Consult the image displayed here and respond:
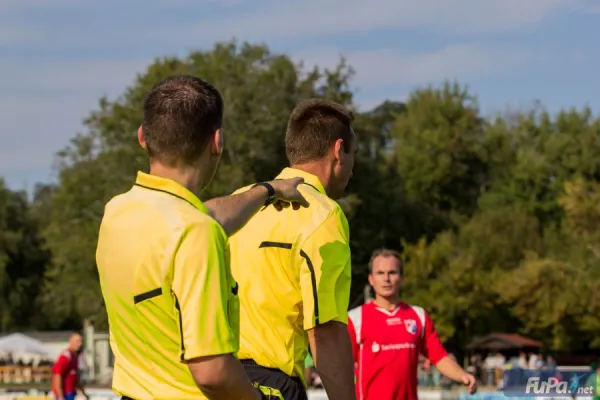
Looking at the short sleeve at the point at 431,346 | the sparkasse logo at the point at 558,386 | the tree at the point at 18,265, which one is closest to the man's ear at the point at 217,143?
the short sleeve at the point at 431,346

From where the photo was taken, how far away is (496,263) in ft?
225

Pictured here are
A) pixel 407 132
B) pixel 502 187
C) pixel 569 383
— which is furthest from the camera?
pixel 407 132

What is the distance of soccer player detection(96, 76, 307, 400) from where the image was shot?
3.78 metres

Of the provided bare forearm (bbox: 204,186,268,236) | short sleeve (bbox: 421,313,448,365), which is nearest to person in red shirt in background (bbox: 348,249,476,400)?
short sleeve (bbox: 421,313,448,365)

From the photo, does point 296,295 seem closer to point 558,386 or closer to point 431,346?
point 431,346

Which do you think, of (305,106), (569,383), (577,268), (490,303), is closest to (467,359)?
(490,303)

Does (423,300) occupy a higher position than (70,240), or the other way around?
(70,240)

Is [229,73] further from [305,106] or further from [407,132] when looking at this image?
[305,106]

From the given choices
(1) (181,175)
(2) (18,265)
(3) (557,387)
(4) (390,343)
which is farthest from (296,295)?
(2) (18,265)

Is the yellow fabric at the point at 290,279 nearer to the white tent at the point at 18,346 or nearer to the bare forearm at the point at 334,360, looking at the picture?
the bare forearm at the point at 334,360

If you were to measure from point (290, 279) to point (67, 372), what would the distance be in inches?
608

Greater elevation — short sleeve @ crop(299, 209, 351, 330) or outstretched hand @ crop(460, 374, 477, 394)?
short sleeve @ crop(299, 209, 351, 330)

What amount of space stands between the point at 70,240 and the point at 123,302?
59563mm

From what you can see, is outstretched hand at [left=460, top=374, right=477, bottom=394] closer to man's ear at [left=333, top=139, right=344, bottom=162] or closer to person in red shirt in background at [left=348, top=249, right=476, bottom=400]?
person in red shirt in background at [left=348, top=249, right=476, bottom=400]
